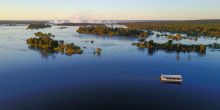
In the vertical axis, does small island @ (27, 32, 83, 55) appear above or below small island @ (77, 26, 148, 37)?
below

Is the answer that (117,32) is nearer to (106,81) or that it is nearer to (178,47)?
(178,47)

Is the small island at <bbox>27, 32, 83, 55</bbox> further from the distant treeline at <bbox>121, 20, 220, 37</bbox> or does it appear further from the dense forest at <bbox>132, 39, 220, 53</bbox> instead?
the distant treeline at <bbox>121, 20, 220, 37</bbox>

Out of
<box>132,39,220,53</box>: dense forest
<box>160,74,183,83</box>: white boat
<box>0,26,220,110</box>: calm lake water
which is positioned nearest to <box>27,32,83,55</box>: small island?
<box>0,26,220,110</box>: calm lake water

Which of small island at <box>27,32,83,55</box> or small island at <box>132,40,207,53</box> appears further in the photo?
small island at <box>132,40,207,53</box>

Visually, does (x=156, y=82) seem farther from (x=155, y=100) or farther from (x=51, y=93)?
(x=51, y=93)

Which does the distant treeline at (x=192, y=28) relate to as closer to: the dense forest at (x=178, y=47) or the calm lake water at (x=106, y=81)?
the dense forest at (x=178, y=47)

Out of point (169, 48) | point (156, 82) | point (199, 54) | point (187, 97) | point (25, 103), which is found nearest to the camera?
point (25, 103)

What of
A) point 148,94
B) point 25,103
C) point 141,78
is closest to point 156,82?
point 141,78

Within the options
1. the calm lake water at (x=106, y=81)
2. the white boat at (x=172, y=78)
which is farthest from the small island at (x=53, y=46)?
the white boat at (x=172, y=78)
